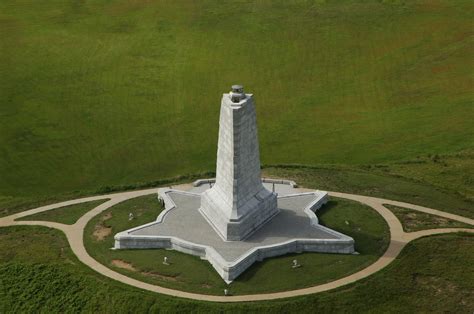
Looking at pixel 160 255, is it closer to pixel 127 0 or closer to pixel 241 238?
pixel 241 238

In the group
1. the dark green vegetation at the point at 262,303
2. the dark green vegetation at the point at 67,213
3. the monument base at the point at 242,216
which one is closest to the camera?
the dark green vegetation at the point at 262,303

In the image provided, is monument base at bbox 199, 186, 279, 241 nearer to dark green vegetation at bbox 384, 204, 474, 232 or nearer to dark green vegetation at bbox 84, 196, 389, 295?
dark green vegetation at bbox 84, 196, 389, 295

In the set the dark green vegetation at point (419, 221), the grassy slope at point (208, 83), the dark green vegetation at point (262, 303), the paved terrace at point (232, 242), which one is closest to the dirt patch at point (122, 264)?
the dark green vegetation at point (262, 303)

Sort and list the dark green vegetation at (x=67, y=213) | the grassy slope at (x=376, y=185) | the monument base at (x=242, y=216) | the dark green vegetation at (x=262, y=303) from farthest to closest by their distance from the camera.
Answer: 1. the grassy slope at (x=376, y=185)
2. the dark green vegetation at (x=67, y=213)
3. the monument base at (x=242, y=216)
4. the dark green vegetation at (x=262, y=303)

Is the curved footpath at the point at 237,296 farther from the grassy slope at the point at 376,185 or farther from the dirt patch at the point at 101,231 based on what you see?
the grassy slope at the point at 376,185

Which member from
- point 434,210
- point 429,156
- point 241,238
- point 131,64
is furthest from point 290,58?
point 241,238

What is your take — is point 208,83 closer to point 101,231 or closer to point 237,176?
point 101,231

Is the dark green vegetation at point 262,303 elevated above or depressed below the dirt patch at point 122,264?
below
